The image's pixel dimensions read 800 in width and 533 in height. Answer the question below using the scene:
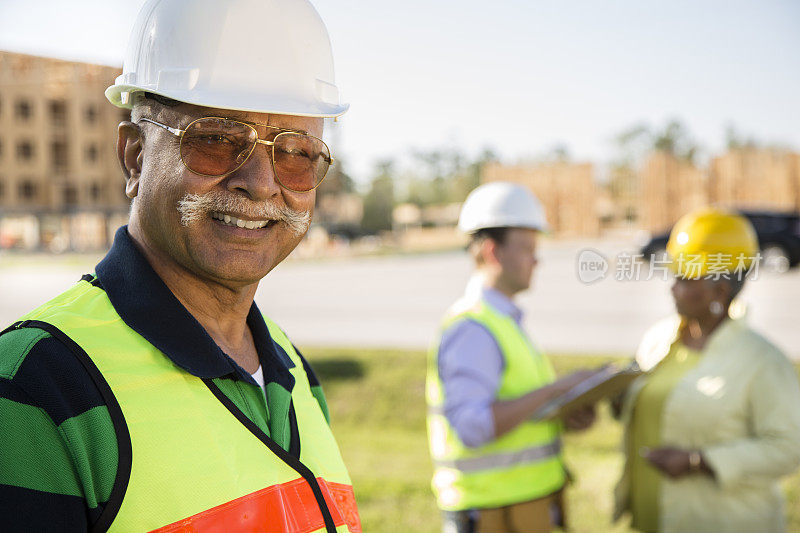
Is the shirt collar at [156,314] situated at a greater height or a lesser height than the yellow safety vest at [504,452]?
greater

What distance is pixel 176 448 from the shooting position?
1.11 m

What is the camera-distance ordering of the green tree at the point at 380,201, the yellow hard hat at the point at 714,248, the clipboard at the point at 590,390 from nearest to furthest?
the clipboard at the point at 590,390, the yellow hard hat at the point at 714,248, the green tree at the point at 380,201

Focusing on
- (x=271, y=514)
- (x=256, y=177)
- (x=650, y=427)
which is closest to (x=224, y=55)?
(x=256, y=177)

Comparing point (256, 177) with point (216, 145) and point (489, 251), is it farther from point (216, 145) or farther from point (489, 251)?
point (489, 251)

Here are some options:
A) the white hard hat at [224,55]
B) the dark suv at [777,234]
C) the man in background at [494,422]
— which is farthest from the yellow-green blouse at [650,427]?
the dark suv at [777,234]

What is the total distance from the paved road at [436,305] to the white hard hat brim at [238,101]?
565 cm

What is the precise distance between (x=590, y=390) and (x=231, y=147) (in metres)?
1.90

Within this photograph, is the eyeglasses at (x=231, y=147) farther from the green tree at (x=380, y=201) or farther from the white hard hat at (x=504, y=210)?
the green tree at (x=380, y=201)

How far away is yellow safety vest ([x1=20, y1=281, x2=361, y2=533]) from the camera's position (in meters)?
1.06

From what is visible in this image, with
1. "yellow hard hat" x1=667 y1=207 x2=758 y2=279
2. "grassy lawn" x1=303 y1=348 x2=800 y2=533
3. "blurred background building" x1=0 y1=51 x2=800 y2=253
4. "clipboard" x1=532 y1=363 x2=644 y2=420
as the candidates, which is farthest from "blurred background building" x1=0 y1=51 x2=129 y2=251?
"clipboard" x1=532 y1=363 x2=644 y2=420

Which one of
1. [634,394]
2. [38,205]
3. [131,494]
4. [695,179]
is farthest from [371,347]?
[38,205]

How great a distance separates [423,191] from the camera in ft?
251

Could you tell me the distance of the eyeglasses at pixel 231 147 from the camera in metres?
1.28

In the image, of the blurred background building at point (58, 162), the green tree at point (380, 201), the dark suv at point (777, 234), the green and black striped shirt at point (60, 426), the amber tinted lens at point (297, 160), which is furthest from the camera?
the green tree at point (380, 201)
